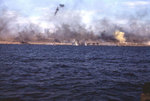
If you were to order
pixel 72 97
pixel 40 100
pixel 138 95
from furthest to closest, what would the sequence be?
pixel 138 95 < pixel 72 97 < pixel 40 100

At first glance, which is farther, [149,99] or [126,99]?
[126,99]

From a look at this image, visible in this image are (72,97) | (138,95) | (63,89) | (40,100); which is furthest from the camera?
(63,89)

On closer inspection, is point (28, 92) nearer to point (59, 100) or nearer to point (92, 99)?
point (59, 100)

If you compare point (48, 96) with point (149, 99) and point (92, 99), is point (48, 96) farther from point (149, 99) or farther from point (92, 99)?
point (149, 99)

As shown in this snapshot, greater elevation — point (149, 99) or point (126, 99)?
point (149, 99)

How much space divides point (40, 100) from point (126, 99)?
649cm

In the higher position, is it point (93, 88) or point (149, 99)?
point (149, 99)

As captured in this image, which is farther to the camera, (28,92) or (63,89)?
(63,89)

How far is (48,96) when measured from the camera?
12.7 meters

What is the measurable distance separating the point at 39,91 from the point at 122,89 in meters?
7.69

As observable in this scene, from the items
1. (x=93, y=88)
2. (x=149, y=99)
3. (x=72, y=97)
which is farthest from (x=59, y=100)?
(x=149, y=99)

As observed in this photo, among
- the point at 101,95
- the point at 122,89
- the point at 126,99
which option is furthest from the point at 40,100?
the point at 122,89

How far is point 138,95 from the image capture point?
44.3 ft

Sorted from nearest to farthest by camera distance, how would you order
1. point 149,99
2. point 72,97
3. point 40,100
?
point 149,99 < point 40,100 < point 72,97
